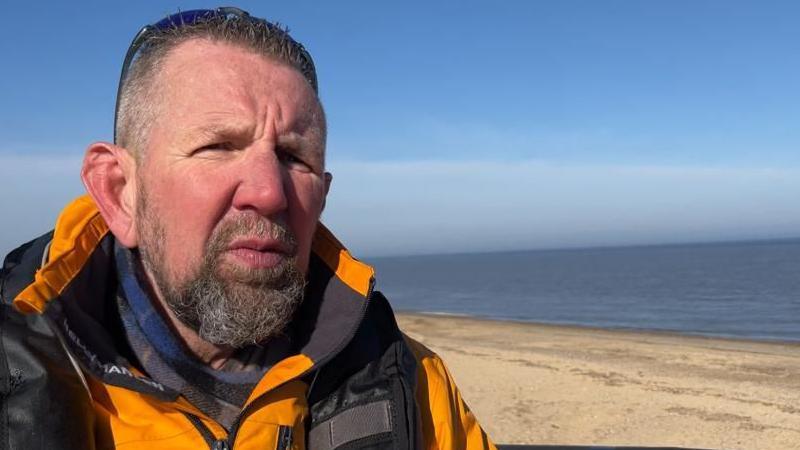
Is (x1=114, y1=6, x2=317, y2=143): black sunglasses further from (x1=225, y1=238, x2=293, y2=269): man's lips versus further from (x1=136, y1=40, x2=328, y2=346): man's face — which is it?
(x1=225, y1=238, x2=293, y2=269): man's lips

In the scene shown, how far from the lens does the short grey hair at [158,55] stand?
1821mm

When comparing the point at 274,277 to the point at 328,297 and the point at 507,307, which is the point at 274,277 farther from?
the point at 507,307

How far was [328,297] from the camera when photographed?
2.03 meters

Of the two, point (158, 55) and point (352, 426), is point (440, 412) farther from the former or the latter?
point (158, 55)

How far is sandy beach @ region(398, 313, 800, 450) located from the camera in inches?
365

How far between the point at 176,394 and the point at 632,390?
38.9 ft

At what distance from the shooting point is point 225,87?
1.78 metres

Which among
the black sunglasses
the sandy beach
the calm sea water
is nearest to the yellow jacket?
the black sunglasses

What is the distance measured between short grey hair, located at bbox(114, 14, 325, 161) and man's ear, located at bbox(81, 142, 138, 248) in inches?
1.8

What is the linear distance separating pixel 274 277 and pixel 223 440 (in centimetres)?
45

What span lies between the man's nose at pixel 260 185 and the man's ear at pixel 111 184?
375 millimetres

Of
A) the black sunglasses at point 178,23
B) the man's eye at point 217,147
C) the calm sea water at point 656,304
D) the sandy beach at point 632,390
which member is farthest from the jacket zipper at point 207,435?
the calm sea water at point 656,304

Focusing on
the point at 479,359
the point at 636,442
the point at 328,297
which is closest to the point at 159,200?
the point at 328,297

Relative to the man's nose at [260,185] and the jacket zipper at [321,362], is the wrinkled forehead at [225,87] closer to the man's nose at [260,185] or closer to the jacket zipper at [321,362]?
the man's nose at [260,185]
